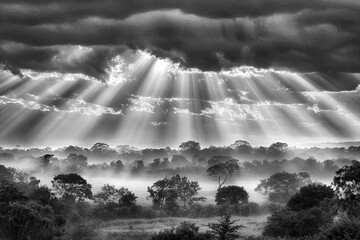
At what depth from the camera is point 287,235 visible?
75.1 meters

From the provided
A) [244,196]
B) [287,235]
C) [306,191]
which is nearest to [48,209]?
[287,235]

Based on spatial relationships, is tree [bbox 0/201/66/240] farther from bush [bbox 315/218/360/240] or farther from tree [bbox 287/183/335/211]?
tree [bbox 287/183/335/211]

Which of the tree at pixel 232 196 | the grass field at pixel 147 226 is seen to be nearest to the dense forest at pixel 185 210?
the tree at pixel 232 196

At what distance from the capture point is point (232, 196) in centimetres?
12356

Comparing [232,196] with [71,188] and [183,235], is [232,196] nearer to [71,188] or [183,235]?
[71,188]

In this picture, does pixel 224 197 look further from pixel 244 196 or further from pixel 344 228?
pixel 344 228

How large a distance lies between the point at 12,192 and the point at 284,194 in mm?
86134

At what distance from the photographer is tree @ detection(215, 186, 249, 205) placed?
122 meters

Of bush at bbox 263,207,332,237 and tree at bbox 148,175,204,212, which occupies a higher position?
tree at bbox 148,175,204,212

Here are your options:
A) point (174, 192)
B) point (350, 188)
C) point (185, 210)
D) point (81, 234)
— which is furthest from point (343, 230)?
point (174, 192)

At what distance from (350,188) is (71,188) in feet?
239

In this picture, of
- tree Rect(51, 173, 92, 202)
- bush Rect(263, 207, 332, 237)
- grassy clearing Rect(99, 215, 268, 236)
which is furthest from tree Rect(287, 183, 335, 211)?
tree Rect(51, 173, 92, 202)

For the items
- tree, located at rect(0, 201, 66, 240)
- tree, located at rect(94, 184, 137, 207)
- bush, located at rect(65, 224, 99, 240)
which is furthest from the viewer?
tree, located at rect(94, 184, 137, 207)

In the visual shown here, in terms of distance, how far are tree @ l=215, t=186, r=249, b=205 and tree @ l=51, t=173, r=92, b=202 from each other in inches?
1323
